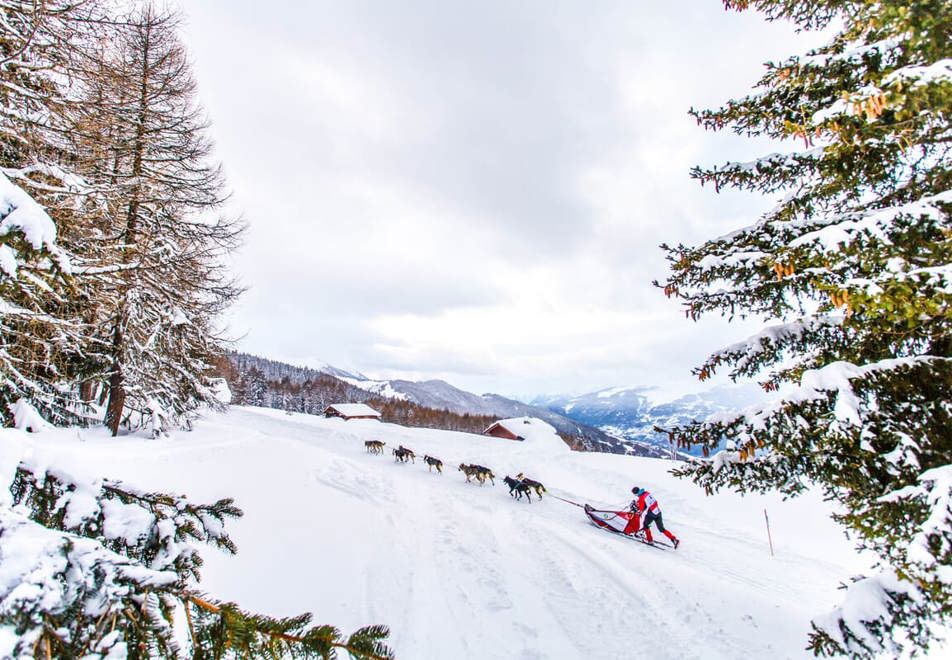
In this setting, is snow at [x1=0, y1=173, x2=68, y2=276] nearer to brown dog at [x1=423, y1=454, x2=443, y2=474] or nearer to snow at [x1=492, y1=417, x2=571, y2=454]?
brown dog at [x1=423, y1=454, x2=443, y2=474]

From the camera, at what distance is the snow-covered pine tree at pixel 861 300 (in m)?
3.36

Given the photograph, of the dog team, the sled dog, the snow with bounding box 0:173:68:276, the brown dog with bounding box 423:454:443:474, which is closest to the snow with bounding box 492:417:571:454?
the dog team

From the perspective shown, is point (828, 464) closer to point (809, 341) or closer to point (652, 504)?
point (809, 341)

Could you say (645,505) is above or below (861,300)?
below

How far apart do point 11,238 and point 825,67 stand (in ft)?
24.7

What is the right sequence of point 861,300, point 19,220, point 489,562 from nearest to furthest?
point 19,220
point 861,300
point 489,562

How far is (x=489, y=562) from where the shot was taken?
8156mm

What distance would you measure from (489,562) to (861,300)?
7453 mm

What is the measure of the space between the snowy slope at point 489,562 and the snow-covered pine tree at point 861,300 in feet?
9.94

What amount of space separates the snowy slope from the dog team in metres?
0.54

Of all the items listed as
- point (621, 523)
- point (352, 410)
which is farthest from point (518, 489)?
point (352, 410)

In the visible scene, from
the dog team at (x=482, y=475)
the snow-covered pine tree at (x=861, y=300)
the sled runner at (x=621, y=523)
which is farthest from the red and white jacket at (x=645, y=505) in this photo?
the snow-covered pine tree at (x=861, y=300)

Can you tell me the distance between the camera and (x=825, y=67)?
4684 mm

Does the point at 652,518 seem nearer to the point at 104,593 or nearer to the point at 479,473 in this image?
the point at 479,473
